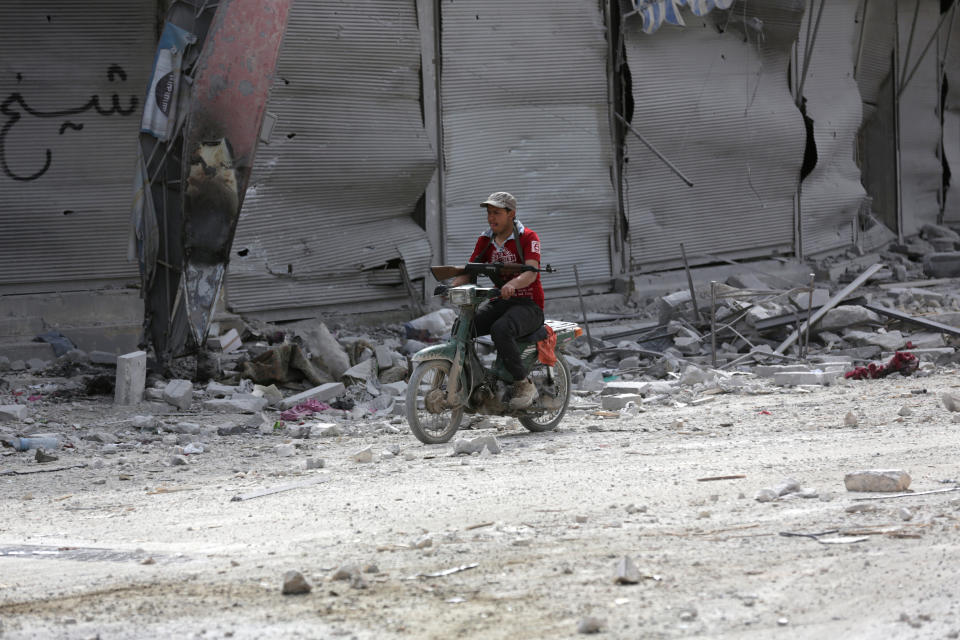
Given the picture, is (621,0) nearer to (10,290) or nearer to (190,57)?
(190,57)

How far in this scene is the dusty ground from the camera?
3398 mm

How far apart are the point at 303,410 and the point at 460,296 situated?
2.18 metres

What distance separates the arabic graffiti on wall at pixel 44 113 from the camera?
10125 millimetres

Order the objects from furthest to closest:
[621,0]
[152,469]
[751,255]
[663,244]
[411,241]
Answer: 1. [751,255]
2. [663,244]
3. [621,0]
4. [411,241]
5. [152,469]

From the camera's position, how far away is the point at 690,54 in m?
14.2

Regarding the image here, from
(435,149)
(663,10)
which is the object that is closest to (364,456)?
(435,149)

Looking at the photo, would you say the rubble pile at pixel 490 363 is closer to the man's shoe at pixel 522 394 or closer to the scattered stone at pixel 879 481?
the man's shoe at pixel 522 394

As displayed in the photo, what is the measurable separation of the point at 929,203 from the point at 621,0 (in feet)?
26.8

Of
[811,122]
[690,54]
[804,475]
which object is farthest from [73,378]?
[811,122]

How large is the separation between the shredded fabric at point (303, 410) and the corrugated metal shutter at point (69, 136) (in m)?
2.53

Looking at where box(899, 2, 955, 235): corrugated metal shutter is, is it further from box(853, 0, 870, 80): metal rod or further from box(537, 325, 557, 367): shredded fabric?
box(537, 325, 557, 367): shredded fabric

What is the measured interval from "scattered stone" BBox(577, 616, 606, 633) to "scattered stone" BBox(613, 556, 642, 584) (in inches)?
15.9

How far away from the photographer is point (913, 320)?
37.5 feet

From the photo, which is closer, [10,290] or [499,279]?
[499,279]
